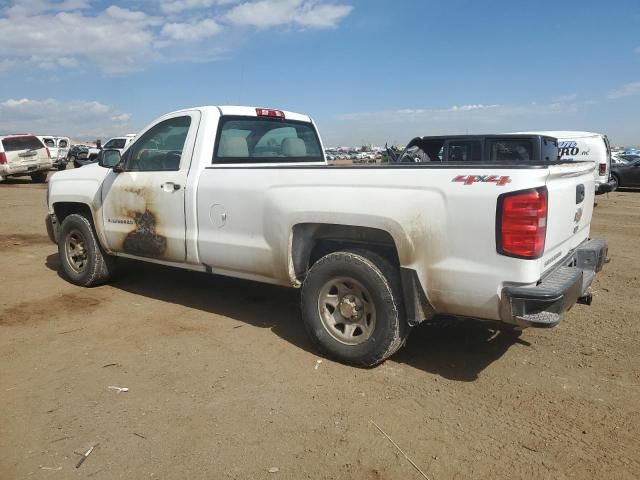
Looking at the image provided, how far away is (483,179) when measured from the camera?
3172 mm

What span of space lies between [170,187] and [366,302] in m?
2.21

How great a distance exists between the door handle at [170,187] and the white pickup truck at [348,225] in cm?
1

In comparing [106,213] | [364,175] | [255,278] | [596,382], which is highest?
[364,175]

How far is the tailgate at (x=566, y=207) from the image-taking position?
3277mm

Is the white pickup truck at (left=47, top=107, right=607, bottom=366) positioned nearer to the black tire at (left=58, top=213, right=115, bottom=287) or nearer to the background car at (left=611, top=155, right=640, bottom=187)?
the black tire at (left=58, top=213, right=115, bottom=287)

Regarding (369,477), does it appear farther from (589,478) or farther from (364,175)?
(364,175)

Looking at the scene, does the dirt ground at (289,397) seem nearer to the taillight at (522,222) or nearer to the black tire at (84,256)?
the black tire at (84,256)

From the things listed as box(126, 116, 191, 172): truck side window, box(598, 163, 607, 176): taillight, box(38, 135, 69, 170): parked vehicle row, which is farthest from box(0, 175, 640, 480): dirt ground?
box(38, 135, 69, 170): parked vehicle row

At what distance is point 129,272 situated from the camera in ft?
22.4

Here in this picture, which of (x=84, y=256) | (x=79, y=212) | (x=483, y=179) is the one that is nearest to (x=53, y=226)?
(x=79, y=212)

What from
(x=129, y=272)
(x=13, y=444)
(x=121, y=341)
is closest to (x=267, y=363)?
(x=121, y=341)

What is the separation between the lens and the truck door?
4.87 m

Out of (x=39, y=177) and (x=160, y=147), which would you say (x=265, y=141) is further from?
(x=39, y=177)

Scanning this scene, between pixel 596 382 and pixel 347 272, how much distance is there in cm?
186
